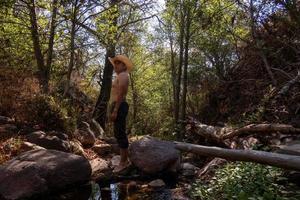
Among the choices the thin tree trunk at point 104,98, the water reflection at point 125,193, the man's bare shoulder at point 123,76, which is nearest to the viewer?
the water reflection at point 125,193

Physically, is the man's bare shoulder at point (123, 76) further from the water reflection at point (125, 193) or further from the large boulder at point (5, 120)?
the large boulder at point (5, 120)

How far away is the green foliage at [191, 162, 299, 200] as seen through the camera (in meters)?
5.02

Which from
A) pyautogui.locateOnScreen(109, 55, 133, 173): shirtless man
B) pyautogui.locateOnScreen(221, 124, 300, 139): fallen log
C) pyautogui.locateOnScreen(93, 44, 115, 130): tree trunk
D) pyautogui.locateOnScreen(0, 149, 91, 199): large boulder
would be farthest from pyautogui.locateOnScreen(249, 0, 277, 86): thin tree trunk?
pyautogui.locateOnScreen(0, 149, 91, 199): large boulder

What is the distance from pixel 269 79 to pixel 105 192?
738 cm

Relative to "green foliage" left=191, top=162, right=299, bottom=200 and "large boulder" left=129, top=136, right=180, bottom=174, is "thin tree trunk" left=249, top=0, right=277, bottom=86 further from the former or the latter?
"green foliage" left=191, top=162, right=299, bottom=200

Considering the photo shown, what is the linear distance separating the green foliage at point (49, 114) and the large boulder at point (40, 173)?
3.33 m

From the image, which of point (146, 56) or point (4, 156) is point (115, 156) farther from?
point (146, 56)

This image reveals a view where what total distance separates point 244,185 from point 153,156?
2.75 metres

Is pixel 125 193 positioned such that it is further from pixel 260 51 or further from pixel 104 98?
pixel 104 98

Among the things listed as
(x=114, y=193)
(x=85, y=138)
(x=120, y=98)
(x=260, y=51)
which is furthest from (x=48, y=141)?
(x=260, y=51)

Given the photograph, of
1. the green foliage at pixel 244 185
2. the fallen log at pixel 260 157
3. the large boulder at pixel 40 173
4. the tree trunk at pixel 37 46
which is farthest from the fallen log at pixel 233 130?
the tree trunk at pixel 37 46

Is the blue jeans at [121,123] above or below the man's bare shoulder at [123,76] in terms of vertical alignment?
below

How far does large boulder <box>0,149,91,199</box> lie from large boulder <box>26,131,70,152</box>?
1.55 meters

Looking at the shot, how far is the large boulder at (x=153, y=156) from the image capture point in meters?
7.92
